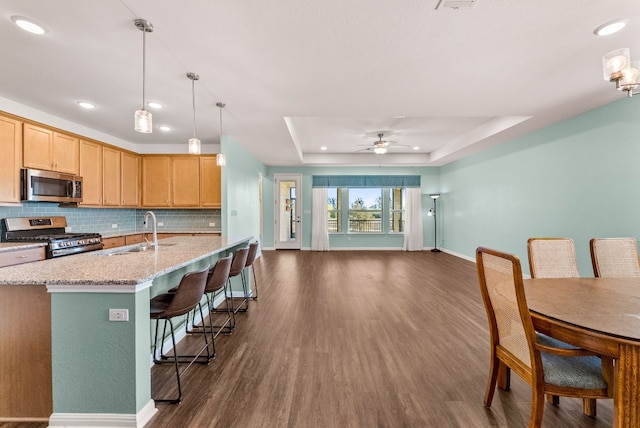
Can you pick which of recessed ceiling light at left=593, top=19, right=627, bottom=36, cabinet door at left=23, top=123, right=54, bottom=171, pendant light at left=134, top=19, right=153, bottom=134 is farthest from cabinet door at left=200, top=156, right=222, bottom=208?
recessed ceiling light at left=593, top=19, right=627, bottom=36

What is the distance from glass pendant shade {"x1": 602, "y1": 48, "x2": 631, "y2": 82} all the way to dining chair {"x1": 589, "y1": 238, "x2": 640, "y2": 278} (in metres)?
1.30

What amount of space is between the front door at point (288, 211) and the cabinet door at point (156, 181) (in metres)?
3.61

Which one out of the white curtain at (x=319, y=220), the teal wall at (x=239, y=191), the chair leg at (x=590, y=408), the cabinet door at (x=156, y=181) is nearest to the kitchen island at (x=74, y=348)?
the chair leg at (x=590, y=408)

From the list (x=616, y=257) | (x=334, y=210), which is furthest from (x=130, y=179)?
(x=616, y=257)

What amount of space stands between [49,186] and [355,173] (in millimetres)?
6943

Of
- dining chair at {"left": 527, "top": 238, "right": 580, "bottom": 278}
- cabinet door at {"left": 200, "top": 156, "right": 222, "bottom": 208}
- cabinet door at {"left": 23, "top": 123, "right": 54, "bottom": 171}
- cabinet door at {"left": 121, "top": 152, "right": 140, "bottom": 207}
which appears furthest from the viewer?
cabinet door at {"left": 200, "top": 156, "right": 222, "bottom": 208}

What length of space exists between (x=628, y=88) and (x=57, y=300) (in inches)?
152

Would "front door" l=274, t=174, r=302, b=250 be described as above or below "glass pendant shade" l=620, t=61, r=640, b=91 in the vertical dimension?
below

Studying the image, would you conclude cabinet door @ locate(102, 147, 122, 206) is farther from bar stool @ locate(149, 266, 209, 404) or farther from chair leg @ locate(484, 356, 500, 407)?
chair leg @ locate(484, 356, 500, 407)

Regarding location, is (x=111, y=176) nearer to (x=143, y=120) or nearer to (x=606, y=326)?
(x=143, y=120)

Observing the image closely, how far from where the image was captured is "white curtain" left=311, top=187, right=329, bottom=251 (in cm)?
877

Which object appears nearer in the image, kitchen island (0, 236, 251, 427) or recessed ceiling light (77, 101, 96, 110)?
kitchen island (0, 236, 251, 427)

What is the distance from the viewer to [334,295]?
4336mm

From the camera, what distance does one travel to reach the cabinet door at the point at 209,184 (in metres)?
5.53
